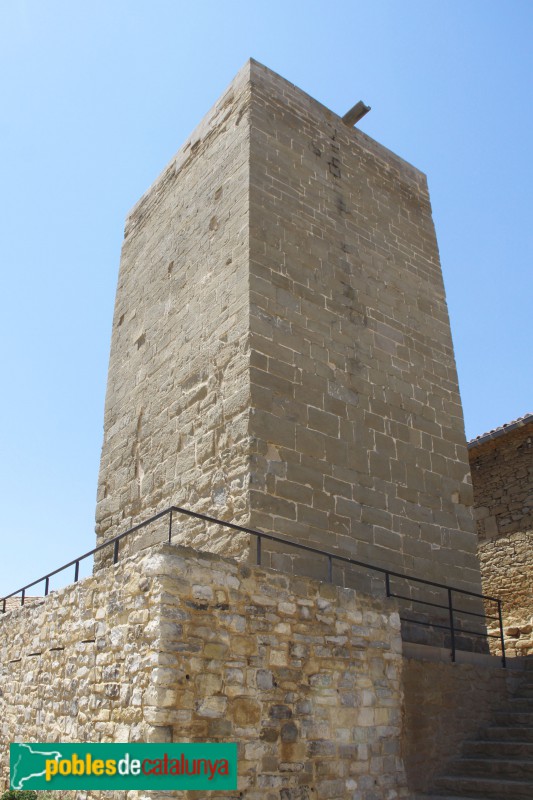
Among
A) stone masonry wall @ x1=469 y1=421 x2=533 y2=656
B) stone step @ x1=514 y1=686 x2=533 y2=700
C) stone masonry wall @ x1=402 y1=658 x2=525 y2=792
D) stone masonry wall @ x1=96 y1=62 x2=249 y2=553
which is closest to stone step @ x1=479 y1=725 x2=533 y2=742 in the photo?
stone masonry wall @ x1=402 y1=658 x2=525 y2=792

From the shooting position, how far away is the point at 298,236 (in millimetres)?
8883

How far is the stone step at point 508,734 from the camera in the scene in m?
6.71

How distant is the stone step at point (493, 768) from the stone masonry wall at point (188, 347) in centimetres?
278

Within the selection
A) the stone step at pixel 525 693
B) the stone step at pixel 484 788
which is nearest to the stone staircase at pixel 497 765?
the stone step at pixel 484 788

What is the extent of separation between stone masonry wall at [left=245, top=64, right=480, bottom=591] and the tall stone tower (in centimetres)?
2

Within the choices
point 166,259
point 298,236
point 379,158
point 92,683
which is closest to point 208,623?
point 92,683

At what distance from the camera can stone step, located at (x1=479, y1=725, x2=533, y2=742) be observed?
671 centimetres

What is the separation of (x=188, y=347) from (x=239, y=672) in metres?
4.56

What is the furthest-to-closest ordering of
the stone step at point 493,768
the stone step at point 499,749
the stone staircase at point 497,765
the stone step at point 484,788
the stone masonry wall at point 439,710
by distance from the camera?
the stone step at point 499,749 < the stone masonry wall at point 439,710 < the stone step at point 493,768 < the stone staircase at point 497,765 < the stone step at point 484,788

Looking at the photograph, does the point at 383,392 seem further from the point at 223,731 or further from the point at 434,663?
the point at 223,731

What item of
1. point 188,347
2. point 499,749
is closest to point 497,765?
point 499,749

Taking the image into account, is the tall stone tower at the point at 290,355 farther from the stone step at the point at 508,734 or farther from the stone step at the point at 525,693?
the stone step at the point at 508,734

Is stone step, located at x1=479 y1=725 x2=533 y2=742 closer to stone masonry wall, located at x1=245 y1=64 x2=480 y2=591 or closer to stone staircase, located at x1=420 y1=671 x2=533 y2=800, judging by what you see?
stone staircase, located at x1=420 y1=671 x2=533 y2=800

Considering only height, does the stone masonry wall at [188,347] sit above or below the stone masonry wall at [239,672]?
above
